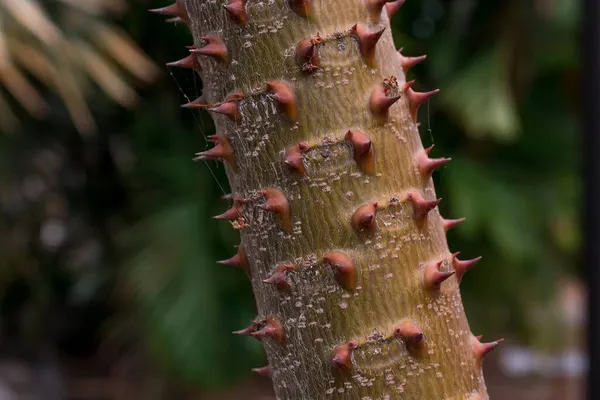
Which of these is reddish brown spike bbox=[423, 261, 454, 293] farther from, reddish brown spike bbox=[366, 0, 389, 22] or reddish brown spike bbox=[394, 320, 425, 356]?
reddish brown spike bbox=[366, 0, 389, 22]

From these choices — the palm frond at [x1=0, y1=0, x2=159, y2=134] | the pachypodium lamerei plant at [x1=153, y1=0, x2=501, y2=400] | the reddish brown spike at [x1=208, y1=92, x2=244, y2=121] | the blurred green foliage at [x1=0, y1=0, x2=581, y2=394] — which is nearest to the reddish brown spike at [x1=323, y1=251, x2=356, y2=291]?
the pachypodium lamerei plant at [x1=153, y1=0, x2=501, y2=400]

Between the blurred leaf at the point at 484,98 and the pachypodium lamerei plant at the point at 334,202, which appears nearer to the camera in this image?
the pachypodium lamerei plant at the point at 334,202

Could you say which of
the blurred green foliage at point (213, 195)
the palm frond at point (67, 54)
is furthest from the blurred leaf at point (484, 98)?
the palm frond at point (67, 54)

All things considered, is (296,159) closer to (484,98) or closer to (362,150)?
(362,150)

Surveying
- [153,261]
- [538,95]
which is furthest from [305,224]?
[538,95]

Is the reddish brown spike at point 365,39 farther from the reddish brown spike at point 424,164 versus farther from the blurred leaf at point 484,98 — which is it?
the blurred leaf at point 484,98
